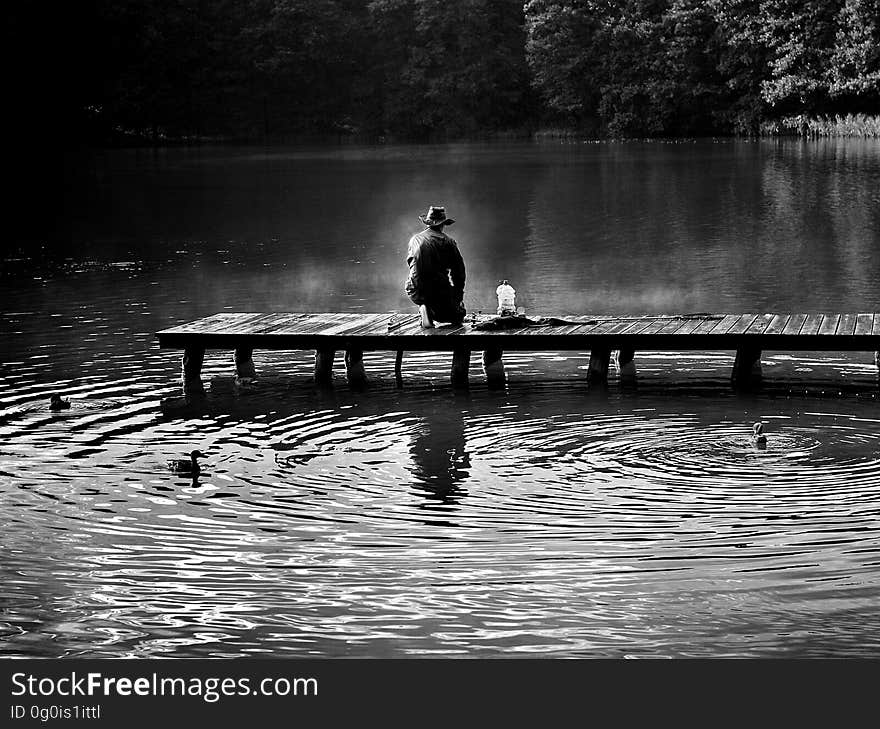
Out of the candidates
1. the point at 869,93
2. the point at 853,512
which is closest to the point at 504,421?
the point at 853,512

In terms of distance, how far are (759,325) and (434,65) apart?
94611 millimetres

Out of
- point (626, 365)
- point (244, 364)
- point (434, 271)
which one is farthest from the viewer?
point (244, 364)

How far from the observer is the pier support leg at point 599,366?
610 inches

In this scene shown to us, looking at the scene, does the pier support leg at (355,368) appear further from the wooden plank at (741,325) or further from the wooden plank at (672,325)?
the wooden plank at (741,325)

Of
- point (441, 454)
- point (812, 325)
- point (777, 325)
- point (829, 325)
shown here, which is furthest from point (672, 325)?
point (441, 454)

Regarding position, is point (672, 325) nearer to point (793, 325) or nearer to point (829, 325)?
point (793, 325)

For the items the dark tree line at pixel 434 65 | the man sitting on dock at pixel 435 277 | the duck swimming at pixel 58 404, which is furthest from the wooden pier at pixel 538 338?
the dark tree line at pixel 434 65

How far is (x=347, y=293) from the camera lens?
958 inches

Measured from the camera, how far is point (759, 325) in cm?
1540

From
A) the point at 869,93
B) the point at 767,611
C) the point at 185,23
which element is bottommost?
the point at 767,611

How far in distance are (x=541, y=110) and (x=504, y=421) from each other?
94.1m

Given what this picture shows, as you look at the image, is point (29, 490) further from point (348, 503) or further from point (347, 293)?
point (347, 293)

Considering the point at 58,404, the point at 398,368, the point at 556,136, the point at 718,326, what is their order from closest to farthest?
1. the point at 58,404
2. the point at 718,326
3. the point at 398,368
4. the point at 556,136
